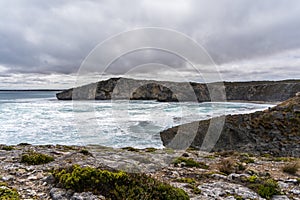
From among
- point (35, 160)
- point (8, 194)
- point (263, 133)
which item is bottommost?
point (263, 133)

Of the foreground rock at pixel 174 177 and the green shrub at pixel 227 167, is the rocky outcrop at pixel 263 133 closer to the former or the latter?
the foreground rock at pixel 174 177

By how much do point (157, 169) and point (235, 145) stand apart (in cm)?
1371

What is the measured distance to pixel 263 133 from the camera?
2158cm

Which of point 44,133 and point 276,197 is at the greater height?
point 276,197

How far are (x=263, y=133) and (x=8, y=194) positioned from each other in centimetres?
2075

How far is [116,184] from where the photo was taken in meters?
5.89

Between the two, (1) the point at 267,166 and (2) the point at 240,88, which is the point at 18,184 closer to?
(1) the point at 267,166

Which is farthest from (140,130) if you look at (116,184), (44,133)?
(116,184)

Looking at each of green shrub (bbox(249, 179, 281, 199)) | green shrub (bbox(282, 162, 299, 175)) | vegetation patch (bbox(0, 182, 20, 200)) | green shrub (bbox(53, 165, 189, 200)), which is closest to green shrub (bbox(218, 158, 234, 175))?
green shrub (bbox(249, 179, 281, 199))

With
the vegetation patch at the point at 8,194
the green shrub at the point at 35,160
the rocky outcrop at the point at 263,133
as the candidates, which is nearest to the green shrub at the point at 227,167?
the green shrub at the point at 35,160

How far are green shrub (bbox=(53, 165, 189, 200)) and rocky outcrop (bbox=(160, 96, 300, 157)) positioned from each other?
52.8ft

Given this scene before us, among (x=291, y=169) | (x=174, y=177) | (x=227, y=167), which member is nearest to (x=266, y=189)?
(x=227, y=167)

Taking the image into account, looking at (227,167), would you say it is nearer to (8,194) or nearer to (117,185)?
(117,185)

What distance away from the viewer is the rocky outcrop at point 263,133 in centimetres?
2005
